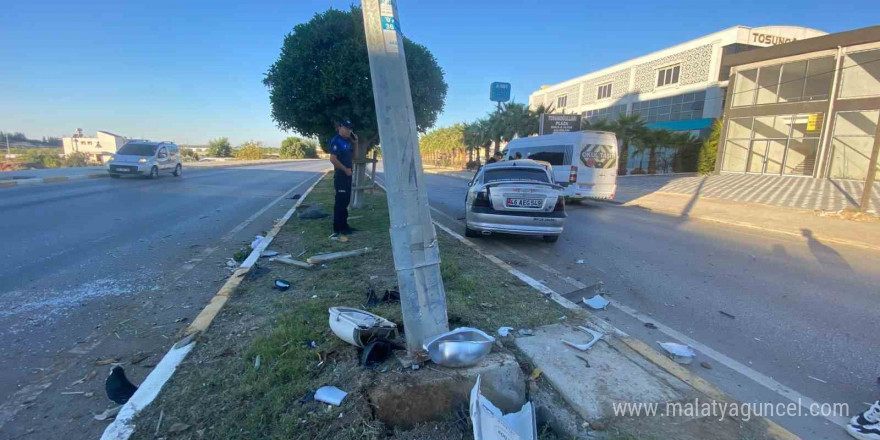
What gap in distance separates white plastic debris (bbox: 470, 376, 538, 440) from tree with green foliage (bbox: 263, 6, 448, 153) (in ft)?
25.5

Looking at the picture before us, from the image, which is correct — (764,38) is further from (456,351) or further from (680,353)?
(456,351)

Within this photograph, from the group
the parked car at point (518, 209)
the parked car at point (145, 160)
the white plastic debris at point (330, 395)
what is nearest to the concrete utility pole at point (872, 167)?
the parked car at point (518, 209)

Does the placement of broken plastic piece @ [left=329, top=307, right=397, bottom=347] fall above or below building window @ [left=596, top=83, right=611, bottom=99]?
below

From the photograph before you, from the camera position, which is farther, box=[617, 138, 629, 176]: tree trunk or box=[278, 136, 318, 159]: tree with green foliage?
box=[278, 136, 318, 159]: tree with green foliage

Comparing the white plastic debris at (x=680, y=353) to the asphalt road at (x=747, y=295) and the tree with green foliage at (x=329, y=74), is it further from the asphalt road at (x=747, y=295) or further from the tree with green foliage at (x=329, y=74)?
the tree with green foliage at (x=329, y=74)

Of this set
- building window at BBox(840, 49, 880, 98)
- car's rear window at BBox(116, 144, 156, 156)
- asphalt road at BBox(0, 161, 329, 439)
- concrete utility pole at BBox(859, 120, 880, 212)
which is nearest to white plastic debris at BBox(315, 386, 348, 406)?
asphalt road at BBox(0, 161, 329, 439)

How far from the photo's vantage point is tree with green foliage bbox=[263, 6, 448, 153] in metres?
8.60

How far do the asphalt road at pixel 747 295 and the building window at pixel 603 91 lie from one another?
38101 millimetres

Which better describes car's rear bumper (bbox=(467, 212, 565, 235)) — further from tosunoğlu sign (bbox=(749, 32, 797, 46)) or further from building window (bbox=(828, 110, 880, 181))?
tosunoğlu sign (bbox=(749, 32, 797, 46))

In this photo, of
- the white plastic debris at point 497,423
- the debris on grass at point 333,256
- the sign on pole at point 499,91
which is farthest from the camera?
the sign on pole at point 499,91

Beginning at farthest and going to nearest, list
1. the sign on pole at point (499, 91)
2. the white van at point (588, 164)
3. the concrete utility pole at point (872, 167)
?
the sign on pole at point (499, 91) < the white van at point (588, 164) < the concrete utility pole at point (872, 167)

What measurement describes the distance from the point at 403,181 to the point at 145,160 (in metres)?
21.3

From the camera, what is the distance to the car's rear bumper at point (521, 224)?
23.7 feet

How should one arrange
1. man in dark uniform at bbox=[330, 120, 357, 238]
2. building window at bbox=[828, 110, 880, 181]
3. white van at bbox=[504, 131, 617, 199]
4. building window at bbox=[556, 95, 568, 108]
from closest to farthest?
man in dark uniform at bbox=[330, 120, 357, 238] < white van at bbox=[504, 131, 617, 199] < building window at bbox=[828, 110, 880, 181] < building window at bbox=[556, 95, 568, 108]
